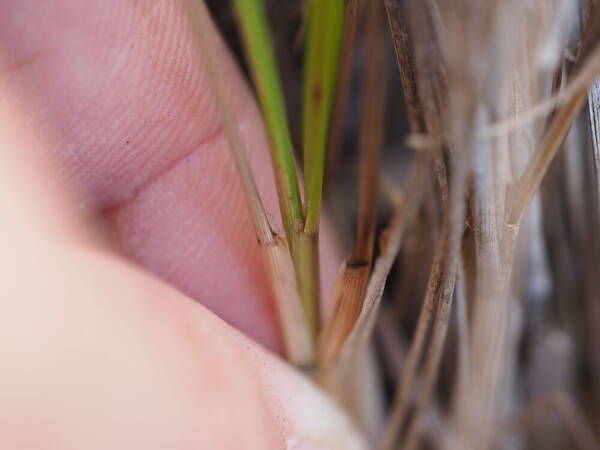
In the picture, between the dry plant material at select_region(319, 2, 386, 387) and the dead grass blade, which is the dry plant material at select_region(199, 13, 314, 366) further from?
the dead grass blade

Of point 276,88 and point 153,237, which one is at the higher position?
point 276,88

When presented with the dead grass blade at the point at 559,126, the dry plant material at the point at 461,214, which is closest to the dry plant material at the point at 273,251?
the dry plant material at the point at 461,214

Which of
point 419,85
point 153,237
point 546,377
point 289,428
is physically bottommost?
point 546,377

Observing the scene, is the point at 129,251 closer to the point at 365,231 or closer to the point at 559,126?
the point at 365,231

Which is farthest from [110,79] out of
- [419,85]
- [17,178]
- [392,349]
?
[392,349]

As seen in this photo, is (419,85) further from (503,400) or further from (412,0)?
(503,400)

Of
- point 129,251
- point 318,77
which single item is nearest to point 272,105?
point 318,77

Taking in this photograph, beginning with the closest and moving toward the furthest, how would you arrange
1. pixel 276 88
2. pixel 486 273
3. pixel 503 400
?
pixel 276 88, pixel 486 273, pixel 503 400
